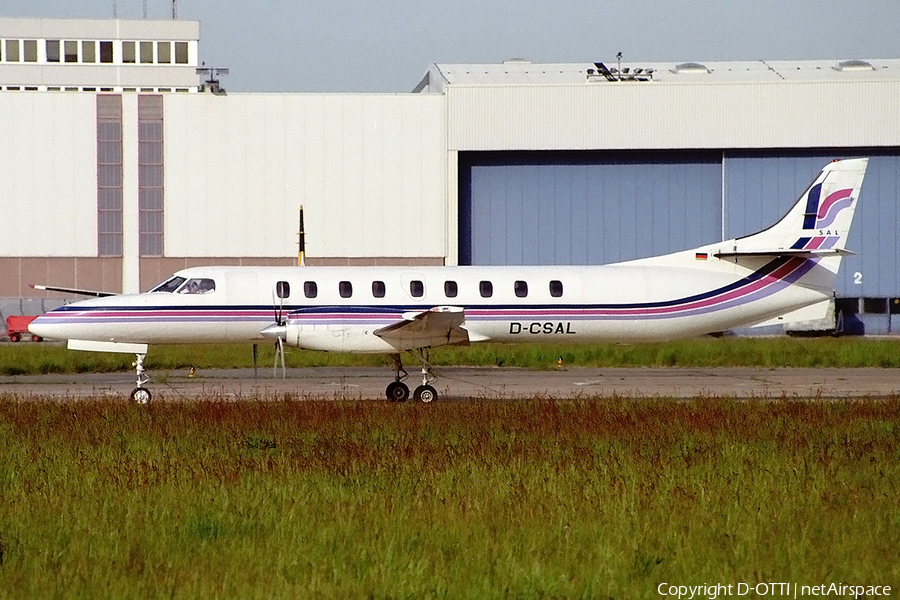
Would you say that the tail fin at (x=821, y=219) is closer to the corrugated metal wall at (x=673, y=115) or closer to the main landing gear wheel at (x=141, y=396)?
the main landing gear wheel at (x=141, y=396)

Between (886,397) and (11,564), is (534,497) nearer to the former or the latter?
(11,564)

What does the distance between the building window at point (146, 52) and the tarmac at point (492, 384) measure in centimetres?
4973

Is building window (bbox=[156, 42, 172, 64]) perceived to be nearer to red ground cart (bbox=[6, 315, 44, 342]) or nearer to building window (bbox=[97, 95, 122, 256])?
building window (bbox=[97, 95, 122, 256])

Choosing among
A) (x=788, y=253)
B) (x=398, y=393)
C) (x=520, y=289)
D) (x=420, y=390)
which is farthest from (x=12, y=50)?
(x=788, y=253)

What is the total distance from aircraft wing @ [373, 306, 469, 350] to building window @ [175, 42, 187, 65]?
59.4m

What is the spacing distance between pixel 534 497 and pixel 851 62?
2197 inches

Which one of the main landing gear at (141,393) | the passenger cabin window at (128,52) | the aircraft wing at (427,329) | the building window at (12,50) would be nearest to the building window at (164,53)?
the passenger cabin window at (128,52)

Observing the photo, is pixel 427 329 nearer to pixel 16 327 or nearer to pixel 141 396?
pixel 141 396

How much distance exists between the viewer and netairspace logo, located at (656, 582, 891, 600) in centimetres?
800

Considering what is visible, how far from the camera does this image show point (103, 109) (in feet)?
183

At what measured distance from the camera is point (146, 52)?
7581 centimetres

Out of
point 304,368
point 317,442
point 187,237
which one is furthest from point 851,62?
point 317,442

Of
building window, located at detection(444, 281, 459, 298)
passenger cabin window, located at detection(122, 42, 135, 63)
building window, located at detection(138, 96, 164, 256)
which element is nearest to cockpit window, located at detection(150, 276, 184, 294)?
building window, located at detection(444, 281, 459, 298)

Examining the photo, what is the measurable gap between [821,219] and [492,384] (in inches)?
343
